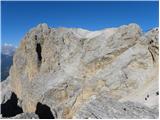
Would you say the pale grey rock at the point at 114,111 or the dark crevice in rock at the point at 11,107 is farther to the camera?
the dark crevice in rock at the point at 11,107

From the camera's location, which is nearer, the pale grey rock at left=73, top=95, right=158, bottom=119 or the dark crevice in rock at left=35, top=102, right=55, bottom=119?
the pale grey rock at left=73, top=95, right=158, bottom=119

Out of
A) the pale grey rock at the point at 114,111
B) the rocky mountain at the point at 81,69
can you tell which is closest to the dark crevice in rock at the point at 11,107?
the rocky mountain at the point at 81,69

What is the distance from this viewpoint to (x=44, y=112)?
65438 millimetres

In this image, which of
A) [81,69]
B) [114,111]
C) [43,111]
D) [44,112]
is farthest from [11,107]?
[114,111]

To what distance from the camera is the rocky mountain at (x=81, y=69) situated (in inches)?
2029

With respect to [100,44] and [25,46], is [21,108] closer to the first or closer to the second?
[25,46]

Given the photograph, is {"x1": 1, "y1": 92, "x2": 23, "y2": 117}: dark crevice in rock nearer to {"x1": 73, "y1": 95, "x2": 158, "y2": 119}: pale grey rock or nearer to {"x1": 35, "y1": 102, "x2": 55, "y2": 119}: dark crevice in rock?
{"x1": 35, "y1": 102, "x2": 55, "y2": 119}: dark crevice in rock

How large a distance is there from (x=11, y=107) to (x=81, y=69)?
28224 mm

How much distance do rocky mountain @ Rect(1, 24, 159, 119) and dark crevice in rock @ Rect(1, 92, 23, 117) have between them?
0.38m

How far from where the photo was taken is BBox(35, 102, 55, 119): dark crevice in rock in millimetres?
63500

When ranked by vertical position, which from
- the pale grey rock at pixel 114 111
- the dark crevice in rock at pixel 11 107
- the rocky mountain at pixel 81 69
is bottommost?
the dark crevice in rock at pixel 11 107

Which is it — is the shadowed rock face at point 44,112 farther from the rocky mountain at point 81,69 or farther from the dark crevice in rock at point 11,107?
the dark crevice in rock at point 11,107

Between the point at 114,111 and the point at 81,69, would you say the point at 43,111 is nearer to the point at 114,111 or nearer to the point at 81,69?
the point at 81,69

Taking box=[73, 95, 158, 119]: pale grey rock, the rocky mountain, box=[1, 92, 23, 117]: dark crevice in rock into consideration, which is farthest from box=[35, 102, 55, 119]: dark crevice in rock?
box=[73, 95, 158, 119]: pale grey rock
